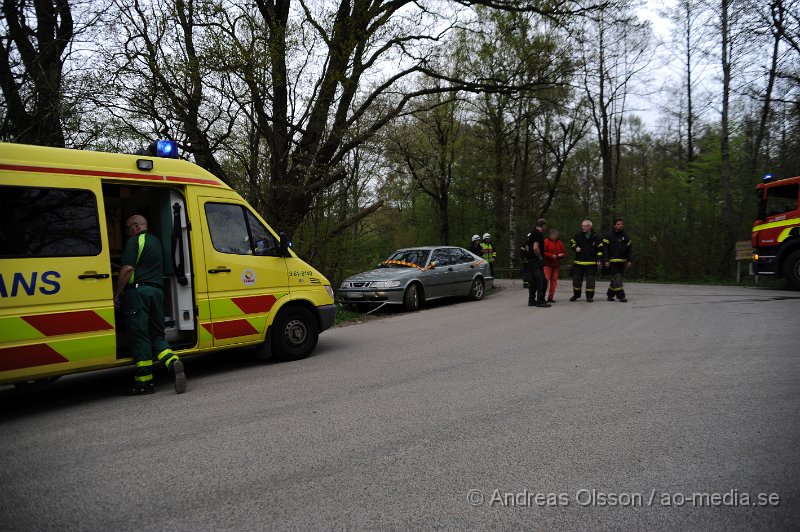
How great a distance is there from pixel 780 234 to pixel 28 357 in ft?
50.9

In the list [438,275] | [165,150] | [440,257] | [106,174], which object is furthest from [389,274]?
[106,174]

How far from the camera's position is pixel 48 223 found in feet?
15.4

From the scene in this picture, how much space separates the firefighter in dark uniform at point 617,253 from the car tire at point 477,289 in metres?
3.68

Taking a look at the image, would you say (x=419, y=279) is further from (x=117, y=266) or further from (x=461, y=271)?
(x=117, y=266)

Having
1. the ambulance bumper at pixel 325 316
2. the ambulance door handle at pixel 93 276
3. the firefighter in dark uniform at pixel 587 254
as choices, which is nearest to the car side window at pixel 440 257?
the firefighter in dark uniform at pixel 587 254

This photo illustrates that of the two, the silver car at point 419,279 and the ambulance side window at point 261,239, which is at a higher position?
the ambulance side window at point 261,239

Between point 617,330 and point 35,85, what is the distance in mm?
10967

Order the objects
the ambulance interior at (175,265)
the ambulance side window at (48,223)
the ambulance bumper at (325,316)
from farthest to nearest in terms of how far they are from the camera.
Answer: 1. the ambulance bumper at (325,316)
2. the ambulance interior at (175,265)
3. the ambulance side window at (48,223)

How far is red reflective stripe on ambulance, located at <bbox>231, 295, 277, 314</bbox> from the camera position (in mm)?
6113

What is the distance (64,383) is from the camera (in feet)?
20.0

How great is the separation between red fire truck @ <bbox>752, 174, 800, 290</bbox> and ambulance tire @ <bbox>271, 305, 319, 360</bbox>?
12304 millimetres

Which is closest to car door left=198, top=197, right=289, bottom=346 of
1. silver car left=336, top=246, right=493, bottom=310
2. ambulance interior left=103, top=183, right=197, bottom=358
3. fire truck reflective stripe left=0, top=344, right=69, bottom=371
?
ambulance interior left=103, top=183, right=197, bottom=358

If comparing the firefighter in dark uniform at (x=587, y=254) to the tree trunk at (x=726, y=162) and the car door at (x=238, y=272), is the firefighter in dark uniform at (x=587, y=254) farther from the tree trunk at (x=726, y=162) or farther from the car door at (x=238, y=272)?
the tree trunk at (x=726, y=162)

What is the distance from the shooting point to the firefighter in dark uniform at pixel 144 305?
5.14m
